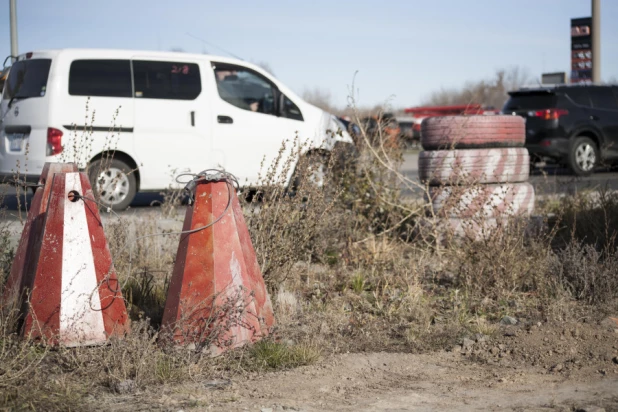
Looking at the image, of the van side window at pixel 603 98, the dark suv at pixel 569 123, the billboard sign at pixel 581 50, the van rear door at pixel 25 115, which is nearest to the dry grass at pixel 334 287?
the van rear door at pixel 25 115

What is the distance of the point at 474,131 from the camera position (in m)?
7.12

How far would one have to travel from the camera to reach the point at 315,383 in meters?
3.79

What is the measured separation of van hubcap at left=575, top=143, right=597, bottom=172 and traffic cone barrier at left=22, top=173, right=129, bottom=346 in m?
13.5

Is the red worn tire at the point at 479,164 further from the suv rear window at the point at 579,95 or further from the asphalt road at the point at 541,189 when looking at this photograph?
the suv rear window at the point at 579,95

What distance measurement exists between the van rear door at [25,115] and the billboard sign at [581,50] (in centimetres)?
1621

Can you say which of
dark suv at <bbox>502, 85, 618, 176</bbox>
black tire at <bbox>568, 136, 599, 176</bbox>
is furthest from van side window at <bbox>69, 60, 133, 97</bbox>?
black tire at <bbox>568, 136, 599, 176</bbox>

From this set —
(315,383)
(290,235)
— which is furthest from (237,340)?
(290,235)

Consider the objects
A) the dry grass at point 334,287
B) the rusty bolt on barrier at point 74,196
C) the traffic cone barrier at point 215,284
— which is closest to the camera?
the dry grass at point 334,287

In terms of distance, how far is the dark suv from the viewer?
15812 millimetres

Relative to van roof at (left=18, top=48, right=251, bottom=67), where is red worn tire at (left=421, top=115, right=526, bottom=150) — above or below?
below

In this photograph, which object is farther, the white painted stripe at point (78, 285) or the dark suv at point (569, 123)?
the dark suv at point (569, 123)

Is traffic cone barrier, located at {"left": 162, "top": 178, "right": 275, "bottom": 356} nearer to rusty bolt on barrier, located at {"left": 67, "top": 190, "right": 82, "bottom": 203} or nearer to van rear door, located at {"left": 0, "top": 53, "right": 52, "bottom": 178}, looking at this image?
rusty bolt on barrier, located at {"left": 67, "top": 190, "right": 82, "bottom": 203}

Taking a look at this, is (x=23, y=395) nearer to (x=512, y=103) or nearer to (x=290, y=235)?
(x=290, y=235)

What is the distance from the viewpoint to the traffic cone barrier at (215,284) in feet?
13.4
